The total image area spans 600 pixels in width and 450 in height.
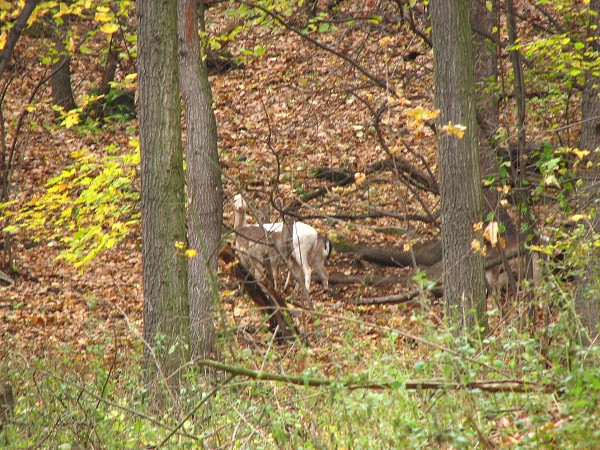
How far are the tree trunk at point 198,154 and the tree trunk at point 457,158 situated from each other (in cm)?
321

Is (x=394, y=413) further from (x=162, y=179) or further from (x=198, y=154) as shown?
(x=198, y=154)

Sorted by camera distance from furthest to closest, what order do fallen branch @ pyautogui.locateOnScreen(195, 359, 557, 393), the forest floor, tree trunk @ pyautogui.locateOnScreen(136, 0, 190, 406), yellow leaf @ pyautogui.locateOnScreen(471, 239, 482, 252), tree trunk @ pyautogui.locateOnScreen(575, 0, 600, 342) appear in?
the forest floor < tree trunk @ pyautogui.locateOnScreen(575, 0, 600, 342) < tree trunk @ pyautogui.locateOnScreen(136, 0, 190, 406) < yellow leaf @ pyautogui.locateOnScreen(471, 239, 482, 252) < fallen branch @ pyautogui.locateOnScreen(195, 359, 557, 393)

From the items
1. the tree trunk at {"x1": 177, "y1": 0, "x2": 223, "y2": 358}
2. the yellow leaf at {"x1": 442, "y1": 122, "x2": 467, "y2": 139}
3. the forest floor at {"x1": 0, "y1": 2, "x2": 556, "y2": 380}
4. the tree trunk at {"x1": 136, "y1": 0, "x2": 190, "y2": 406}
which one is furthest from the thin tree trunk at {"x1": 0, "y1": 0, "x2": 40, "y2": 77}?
the tree trunk at {"x1": 177, "y1": 0, "x2": 223, "y2": 358}

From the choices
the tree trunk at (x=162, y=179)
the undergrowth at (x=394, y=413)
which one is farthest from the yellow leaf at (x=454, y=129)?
the tree trunk at (x=162, y=179)

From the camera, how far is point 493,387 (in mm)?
4734

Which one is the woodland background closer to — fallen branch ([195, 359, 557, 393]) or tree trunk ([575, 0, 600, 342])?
fallen branch ([195, 359, 557, 393])

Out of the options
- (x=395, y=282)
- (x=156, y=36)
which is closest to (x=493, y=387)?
(x=156, y=36)

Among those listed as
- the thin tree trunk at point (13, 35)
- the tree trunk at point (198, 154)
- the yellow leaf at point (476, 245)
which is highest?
the thin tree trunk at point (13, 35)

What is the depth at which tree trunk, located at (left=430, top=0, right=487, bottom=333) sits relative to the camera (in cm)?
776

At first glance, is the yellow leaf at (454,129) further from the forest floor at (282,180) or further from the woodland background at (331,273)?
the forest floor at (282,180)

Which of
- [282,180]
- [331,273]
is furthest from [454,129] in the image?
[282,180]

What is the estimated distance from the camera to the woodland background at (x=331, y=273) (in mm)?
4824

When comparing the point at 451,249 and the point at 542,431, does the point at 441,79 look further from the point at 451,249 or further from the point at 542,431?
the point at 542,431

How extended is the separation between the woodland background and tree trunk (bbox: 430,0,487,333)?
0.36 meters
